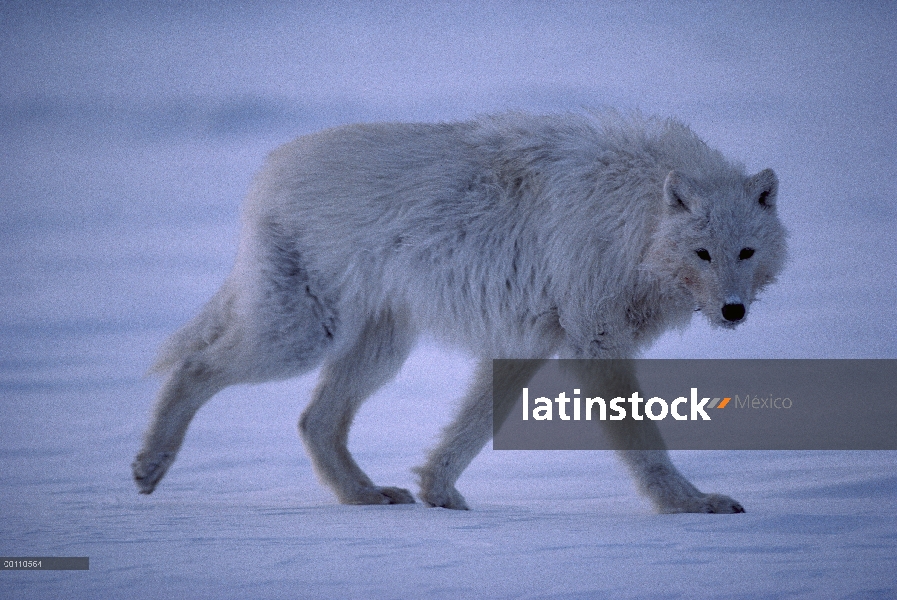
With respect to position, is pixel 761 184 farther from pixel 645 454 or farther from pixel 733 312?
pixel 645 454

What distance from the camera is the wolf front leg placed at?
5.41 metres

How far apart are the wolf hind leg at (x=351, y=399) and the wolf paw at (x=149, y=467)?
86 centimetres

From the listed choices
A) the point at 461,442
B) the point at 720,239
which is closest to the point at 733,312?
the point at 720,239

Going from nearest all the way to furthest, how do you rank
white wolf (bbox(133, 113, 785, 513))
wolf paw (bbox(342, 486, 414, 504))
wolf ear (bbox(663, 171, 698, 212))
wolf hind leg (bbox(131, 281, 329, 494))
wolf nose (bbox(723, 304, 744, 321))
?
wolf nose (bbox(723, 304, 744, 321)) → wolf ear (bbox(663, 171, 698, 212)) → white wolf (bbox(133, 113, 785, 513)) → wolf hind leg (bbox(131, 281, 329, 494)) → wolf paw (bbox(342, 486, 414, 504))

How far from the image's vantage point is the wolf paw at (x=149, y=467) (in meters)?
6.00

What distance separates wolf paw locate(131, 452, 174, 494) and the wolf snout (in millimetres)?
3328

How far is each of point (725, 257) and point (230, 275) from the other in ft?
Result: 10.4

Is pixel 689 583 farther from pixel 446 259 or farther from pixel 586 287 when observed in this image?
pixel 446 259

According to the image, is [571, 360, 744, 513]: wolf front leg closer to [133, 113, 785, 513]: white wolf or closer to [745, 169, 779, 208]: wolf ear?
[133, 113, 785, 513]: white wolf

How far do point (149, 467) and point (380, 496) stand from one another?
1.40m

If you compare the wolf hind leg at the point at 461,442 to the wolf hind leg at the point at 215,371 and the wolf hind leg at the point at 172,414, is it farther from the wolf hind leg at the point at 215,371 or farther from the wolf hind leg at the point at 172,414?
the wolf hind leg at the point at 172,414

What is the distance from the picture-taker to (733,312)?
5195 mm

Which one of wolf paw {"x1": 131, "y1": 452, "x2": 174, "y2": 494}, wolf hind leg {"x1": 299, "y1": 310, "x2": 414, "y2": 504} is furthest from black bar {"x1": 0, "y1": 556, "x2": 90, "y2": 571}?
wolf hind leg {"x1": 299, "y1": 310, "x2": 414, "y2": 504}

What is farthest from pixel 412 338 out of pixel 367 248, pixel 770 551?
pixel 770 551
